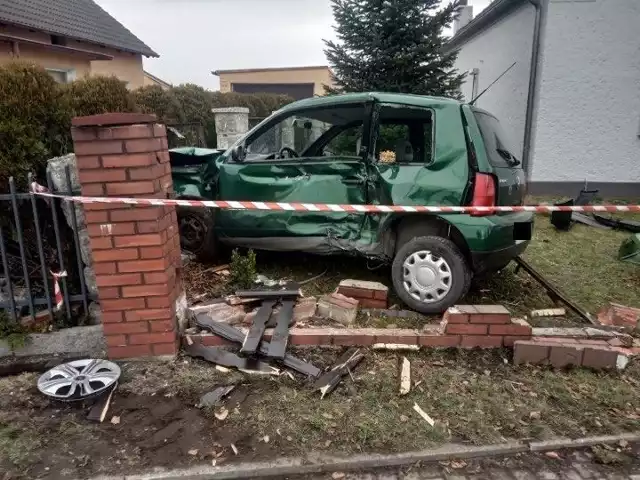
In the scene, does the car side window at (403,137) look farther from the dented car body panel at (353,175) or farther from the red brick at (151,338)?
the red brick at (151,338)

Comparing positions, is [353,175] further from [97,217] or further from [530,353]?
[97,217]

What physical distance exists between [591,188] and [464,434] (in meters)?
9.45

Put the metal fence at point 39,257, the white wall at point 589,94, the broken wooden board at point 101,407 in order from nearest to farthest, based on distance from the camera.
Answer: the broken wooden board at point 101,407 → the metal fence at point 39,257 → the white wall at point 589,94

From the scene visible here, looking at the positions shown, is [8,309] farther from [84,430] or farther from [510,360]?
[510,360]

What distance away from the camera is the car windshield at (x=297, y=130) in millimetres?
4598

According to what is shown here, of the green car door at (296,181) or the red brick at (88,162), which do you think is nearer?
the red brick at (88,162)

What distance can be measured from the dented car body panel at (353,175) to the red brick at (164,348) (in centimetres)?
181

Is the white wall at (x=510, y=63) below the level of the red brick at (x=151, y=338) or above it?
above

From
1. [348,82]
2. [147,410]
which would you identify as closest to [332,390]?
[147,410]

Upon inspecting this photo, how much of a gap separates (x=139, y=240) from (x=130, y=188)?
33cm

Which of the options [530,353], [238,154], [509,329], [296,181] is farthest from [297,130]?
[530,353]

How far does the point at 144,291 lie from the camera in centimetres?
291

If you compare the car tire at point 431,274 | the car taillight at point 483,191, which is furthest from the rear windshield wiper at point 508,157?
the car tire at point 431,274

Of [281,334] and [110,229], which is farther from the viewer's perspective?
Answer: [281,334]
